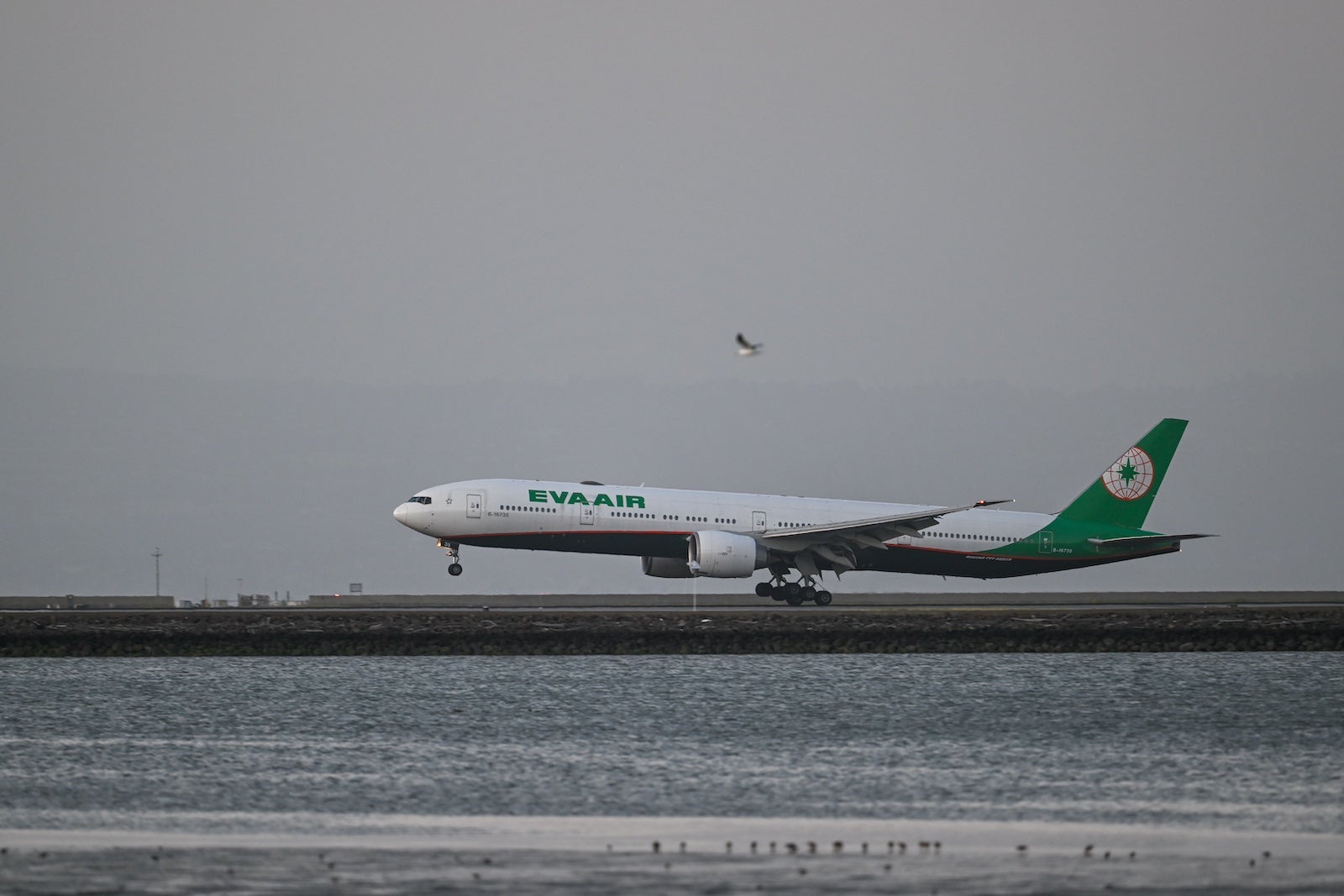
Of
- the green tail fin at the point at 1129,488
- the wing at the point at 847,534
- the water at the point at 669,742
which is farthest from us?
the green tail fin at the point at 1129,488

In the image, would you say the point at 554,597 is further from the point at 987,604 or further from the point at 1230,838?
the point at 1230,838

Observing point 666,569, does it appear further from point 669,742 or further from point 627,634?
point 669,742

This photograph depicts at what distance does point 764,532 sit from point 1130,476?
19.1m

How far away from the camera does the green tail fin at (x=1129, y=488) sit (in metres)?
67.6

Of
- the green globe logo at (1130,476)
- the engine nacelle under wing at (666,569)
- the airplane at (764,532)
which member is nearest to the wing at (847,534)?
the airplane at (764,532)

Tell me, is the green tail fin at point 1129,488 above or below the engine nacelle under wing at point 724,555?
above

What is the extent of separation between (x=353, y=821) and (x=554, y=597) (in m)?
46.0

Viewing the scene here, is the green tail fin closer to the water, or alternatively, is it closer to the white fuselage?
the white fuselage

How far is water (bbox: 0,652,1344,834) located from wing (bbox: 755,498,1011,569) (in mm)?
8779

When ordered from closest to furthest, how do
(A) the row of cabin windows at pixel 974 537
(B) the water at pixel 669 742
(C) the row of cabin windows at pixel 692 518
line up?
(B) the water at pixel 669 742, (C) the row of cabin windows at pixel 692 518, (A) the row of cabin windows at pixel 974 537

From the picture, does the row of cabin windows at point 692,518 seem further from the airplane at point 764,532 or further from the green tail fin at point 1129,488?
the green tail fin at point 1129,488


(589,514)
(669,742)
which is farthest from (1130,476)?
(669,742)

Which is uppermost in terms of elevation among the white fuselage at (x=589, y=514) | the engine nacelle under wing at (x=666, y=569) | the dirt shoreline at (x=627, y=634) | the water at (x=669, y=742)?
the white fuselage at (x=589, y=514)

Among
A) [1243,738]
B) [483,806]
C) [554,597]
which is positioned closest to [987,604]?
[554,597]
